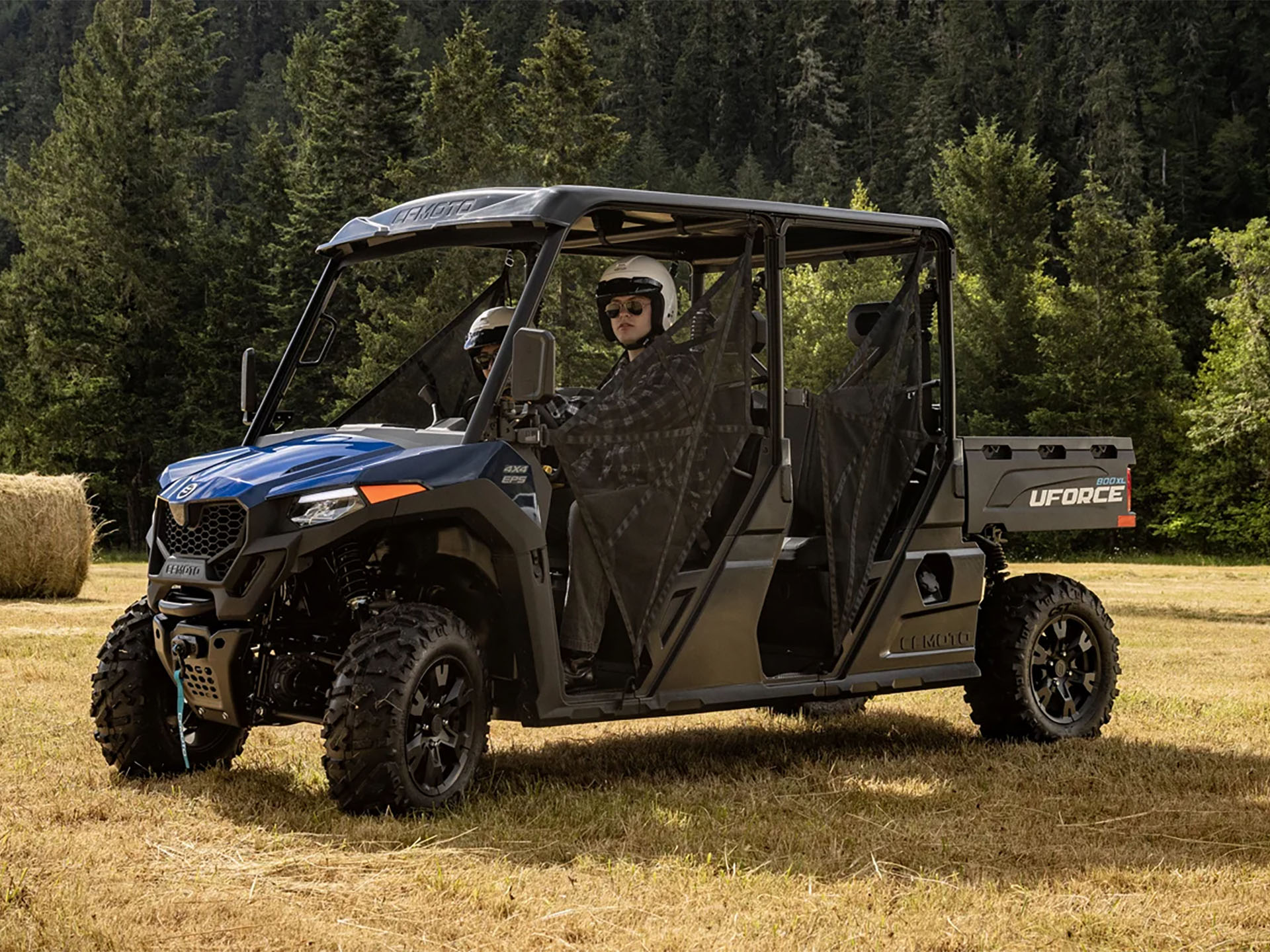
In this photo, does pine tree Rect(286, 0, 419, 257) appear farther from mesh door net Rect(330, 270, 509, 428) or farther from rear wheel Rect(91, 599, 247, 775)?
rear wheel Rect(91, 599, 247, 775)

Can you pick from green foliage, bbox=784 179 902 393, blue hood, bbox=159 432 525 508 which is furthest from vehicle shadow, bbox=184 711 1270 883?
green foliage, bbox=784 179 902 393

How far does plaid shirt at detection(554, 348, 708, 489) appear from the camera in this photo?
258 inches

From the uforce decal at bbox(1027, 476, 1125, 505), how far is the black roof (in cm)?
148

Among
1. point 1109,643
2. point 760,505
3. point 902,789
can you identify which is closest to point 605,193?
point 760,505

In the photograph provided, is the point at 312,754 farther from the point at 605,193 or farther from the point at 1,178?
the point at 1,178

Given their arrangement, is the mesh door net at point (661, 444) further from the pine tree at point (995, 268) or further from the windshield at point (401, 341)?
the pine tree at point (995, 268)

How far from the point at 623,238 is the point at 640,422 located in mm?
1650

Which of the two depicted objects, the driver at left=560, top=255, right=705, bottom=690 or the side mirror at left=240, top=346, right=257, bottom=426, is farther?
the side mirror at left=240, top=346, right=257, bottom=426

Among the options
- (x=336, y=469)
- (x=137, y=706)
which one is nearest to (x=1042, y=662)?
(x=336, y=469)

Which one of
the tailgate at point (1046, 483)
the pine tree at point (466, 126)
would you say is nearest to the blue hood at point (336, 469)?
the tailgate at point (1046, 483)

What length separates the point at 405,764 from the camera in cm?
593

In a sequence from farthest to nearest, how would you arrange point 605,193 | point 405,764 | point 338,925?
1. point 605,193
2. point 405,764
3. point 338,925

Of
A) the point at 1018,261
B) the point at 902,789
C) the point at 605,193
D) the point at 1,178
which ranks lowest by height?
the point at 902,789

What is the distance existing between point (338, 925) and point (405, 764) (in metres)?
1.34
